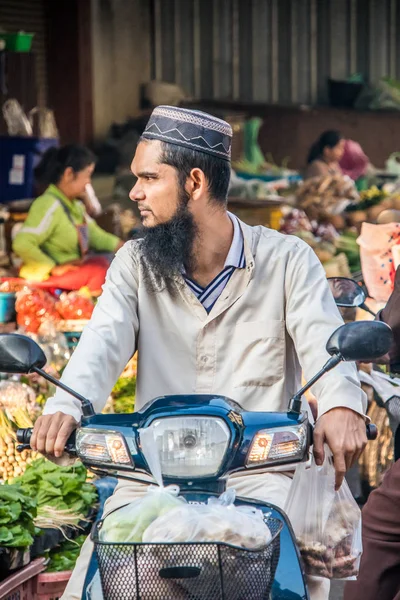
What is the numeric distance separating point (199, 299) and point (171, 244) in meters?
0.19

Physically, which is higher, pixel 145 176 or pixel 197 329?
pixel 145 176

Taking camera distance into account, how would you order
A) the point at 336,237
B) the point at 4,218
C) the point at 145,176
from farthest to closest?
the point at 336,237 < the point at 4,218 < the point at 145,176

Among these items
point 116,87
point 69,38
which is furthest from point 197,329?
point 116,87

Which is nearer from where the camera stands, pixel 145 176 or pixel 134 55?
pixel 145 176

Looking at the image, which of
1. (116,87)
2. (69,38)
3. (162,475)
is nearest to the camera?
(162,475)

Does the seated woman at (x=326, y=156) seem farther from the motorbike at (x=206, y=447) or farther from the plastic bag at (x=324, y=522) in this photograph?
the motorbike at (x=206, y=447)

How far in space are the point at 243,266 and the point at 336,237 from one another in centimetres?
887

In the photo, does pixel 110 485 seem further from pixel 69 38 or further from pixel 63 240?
pixel 69 38

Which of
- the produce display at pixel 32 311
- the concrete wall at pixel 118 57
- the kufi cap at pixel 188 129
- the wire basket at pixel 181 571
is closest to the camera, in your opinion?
the wire basket at pixel 181 571

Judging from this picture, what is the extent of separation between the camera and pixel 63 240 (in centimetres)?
905

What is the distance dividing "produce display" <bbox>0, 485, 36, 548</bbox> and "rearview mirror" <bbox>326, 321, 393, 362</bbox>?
61.2 inches

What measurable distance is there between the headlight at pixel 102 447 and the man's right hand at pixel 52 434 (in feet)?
0.34

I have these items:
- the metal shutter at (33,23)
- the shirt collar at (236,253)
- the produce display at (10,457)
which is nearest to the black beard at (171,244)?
the shirt collar at (236,253)

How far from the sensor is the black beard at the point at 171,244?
10.4ft
